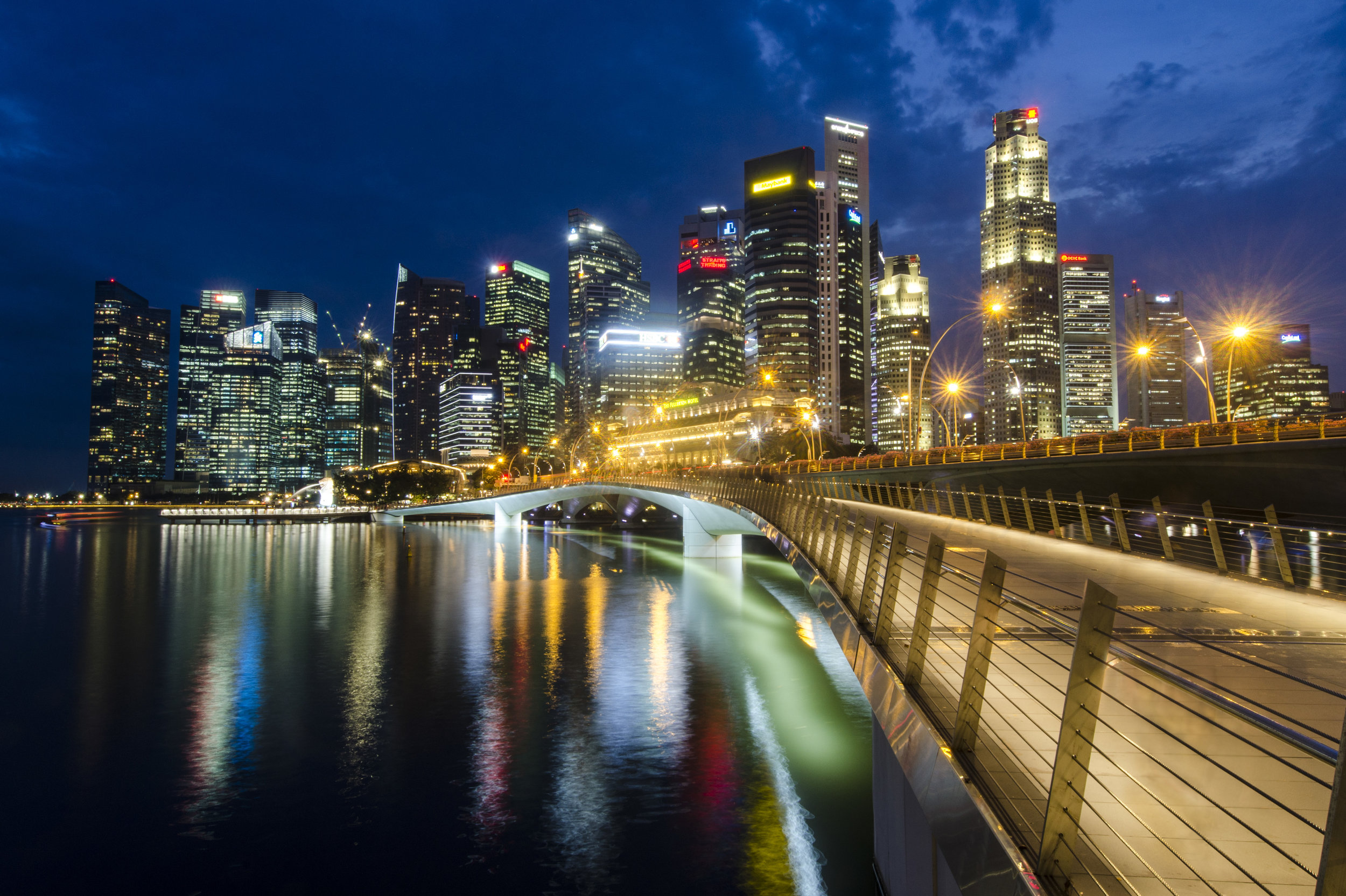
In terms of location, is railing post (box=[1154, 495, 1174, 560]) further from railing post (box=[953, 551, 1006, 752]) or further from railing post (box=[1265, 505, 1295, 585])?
railing post (box=[953, 551, 1006, 752])

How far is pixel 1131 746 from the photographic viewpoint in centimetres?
571

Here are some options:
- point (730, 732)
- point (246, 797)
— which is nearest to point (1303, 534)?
point (730, 732)

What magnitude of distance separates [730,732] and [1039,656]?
41.6 ft

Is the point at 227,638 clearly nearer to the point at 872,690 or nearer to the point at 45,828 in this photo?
the point at 45,828

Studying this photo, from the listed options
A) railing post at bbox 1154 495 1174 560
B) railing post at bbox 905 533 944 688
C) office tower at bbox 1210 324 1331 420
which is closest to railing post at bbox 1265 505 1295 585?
railing post at bbox 1154 495 1174 560

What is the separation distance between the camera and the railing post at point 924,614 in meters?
6.85

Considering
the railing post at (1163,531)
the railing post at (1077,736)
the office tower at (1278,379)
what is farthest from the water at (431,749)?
the office tower at (1278,379)

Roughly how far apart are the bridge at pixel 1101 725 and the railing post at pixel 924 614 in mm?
25

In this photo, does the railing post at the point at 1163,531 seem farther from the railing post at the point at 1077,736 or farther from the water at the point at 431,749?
the railing post at the point at 1077,736

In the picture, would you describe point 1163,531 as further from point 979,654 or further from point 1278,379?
point 1278,379

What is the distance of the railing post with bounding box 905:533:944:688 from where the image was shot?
22.5ft

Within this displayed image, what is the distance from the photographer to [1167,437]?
3941 centimetres

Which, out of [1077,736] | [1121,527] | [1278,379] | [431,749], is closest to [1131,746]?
[1077,736]

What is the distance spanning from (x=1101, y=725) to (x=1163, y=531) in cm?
1098
